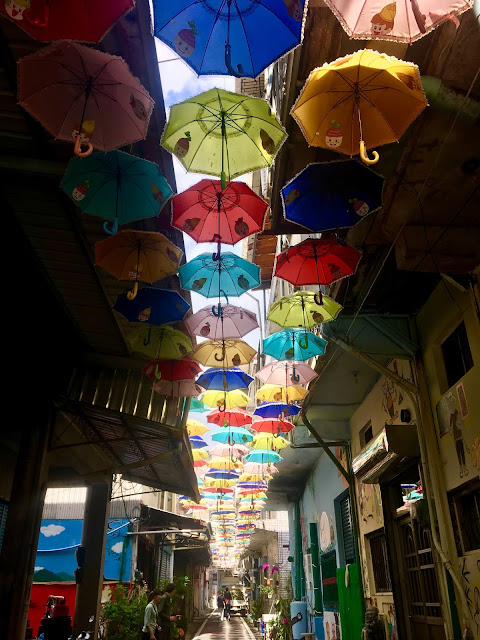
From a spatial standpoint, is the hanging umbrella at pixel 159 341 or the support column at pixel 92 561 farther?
the support column at pixel 92 561

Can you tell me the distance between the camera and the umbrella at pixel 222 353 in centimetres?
947

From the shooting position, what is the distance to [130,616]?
12164mm

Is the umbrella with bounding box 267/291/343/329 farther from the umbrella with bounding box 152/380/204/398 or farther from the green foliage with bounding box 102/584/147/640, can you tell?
the green foliage with bounding box 102/584/147/640

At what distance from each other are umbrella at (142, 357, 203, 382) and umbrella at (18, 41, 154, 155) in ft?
16.0

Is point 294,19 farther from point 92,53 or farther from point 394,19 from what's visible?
point 92,53

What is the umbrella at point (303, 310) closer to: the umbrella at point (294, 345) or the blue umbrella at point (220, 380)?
the umbrella at point (294, 345)

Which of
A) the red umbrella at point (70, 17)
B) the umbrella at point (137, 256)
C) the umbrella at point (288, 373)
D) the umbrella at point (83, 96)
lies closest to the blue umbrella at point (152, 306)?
the umbrella at point (137, 256)

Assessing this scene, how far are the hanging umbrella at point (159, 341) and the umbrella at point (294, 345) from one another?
1.58 m

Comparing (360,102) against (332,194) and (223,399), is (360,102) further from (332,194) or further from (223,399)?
(223,399)

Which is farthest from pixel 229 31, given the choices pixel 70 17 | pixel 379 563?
pixel 379 563

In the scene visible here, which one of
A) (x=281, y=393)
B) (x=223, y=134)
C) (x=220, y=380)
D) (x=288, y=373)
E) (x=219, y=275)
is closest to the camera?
(x=223, y=134)

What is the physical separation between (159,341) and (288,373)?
281cm

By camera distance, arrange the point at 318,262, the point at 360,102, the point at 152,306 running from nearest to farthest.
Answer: the point at 360,102 < the point at 318,262 < the point at 152,306

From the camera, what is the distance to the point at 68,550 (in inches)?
695
